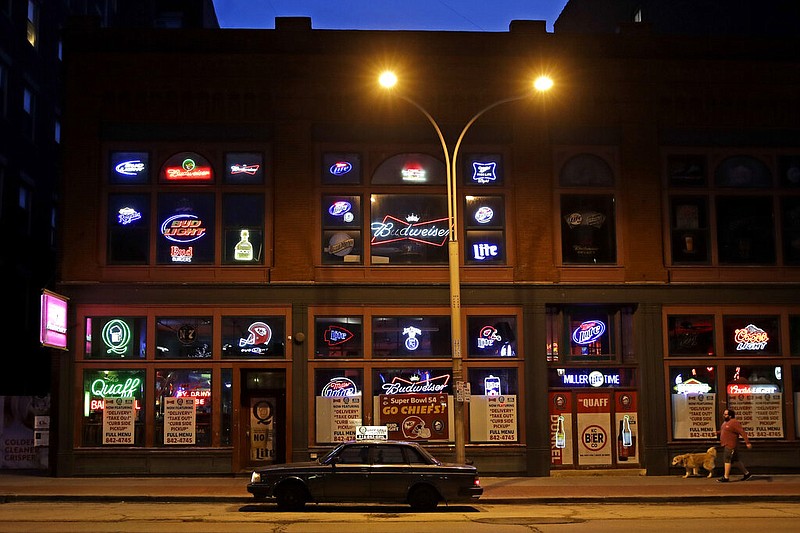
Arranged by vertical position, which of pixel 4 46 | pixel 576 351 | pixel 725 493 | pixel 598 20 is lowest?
pixel 725 493

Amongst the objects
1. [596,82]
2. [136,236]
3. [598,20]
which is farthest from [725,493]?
[598,20]

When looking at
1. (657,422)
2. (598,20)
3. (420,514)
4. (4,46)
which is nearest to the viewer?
(420,514)

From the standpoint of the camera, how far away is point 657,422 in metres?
23.5

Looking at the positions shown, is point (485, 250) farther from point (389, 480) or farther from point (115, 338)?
point (115, 338)

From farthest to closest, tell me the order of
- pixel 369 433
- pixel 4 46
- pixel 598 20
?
1. pixel 598 20
2. pixel 4 46
3. pixel 369 433

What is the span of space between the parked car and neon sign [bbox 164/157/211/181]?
9.48m

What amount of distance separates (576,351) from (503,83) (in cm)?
757

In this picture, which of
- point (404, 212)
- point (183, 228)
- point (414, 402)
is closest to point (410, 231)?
point (404, 212)

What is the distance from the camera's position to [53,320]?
21547 millimetres

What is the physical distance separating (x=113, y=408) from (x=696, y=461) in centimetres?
1494

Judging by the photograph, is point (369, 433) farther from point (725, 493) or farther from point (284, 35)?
point (284, 35)

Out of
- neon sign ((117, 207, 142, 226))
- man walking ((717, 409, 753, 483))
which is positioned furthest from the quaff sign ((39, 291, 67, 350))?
man walking ((717, 409, 753, 483))

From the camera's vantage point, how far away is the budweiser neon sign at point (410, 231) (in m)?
23.8

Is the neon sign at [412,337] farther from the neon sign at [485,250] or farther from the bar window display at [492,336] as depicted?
the neon sign at [485,250]
